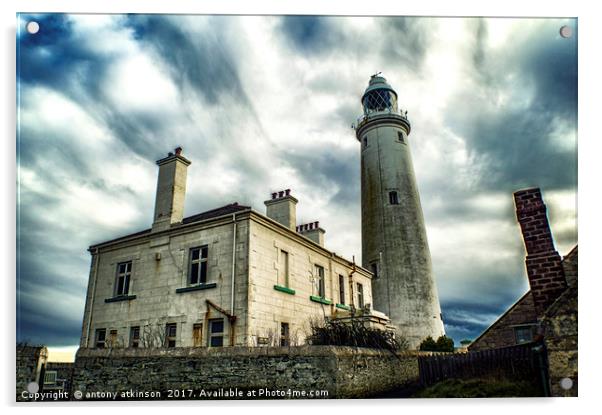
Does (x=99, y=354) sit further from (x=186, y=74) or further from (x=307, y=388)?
(x=186, y=74)

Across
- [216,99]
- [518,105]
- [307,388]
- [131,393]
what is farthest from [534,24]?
[131,393]

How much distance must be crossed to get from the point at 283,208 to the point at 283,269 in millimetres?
3094

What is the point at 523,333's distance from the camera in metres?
9.45

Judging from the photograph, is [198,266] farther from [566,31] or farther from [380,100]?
[380,100]

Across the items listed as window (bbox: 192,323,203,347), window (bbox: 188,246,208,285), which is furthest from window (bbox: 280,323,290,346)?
window (bbox: 188,246,208,285)

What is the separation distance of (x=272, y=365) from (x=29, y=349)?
15.3 feet

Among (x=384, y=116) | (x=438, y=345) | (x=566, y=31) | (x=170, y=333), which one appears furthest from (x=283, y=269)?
(x=384, y=116)

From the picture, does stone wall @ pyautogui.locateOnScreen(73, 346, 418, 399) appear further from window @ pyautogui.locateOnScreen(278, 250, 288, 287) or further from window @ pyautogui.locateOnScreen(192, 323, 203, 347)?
window @ pyautogui.locateOnScreen(278, 250, 288, 287)

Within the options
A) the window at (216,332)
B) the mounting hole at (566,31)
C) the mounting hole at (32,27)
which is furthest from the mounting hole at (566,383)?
the mounting hole at (32,27)

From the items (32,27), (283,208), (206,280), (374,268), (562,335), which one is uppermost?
(32,27)

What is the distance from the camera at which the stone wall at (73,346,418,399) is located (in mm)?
7797

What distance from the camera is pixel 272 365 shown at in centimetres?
798

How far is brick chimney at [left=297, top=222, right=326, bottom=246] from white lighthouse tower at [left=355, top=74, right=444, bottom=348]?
4.30 m

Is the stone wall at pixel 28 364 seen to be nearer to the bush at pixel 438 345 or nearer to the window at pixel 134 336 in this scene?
the window at pixel 134 336
